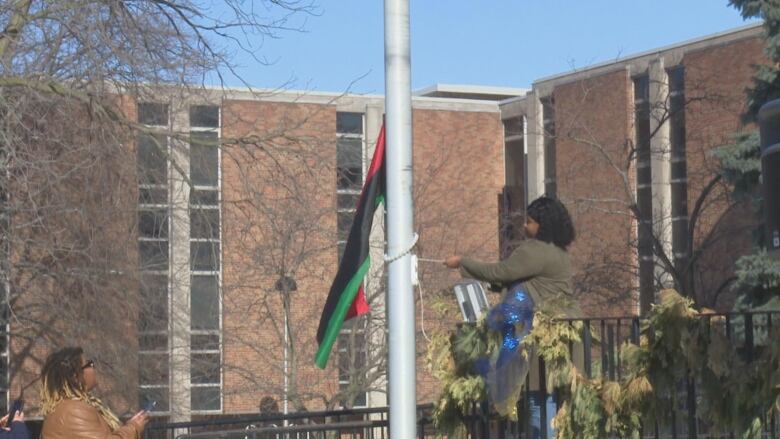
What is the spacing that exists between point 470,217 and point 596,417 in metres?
30.0

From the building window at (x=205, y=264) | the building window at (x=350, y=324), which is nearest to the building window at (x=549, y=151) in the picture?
the building window at (x=350, y=324)

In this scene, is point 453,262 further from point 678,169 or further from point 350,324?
point 678,169

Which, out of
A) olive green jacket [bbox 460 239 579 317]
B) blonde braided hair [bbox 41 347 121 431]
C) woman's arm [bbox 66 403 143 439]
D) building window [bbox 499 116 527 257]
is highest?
building window [bbox 499 116 527 257]

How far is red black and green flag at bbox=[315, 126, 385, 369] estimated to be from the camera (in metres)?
8.02

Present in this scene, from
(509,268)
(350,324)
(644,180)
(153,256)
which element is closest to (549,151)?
(644,180)

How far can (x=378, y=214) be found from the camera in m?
24.1

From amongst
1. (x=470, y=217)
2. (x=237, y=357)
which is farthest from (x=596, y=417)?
(x=470, y=217)

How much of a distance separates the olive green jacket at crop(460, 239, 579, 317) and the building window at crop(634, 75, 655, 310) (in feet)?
91.7

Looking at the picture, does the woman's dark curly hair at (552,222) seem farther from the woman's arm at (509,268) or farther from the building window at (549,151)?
the building window at (549,151)

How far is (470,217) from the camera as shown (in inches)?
1478

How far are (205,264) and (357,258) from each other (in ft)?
57.3

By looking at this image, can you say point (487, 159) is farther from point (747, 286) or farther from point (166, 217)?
point (166, 217)

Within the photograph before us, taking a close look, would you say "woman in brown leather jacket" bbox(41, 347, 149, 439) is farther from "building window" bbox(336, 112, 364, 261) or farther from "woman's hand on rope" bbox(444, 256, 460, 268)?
"building window" bbox(336, 112, 364, 261)

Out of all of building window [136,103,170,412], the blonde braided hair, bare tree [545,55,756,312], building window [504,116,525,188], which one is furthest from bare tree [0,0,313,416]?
building window [504,116,525,188]
